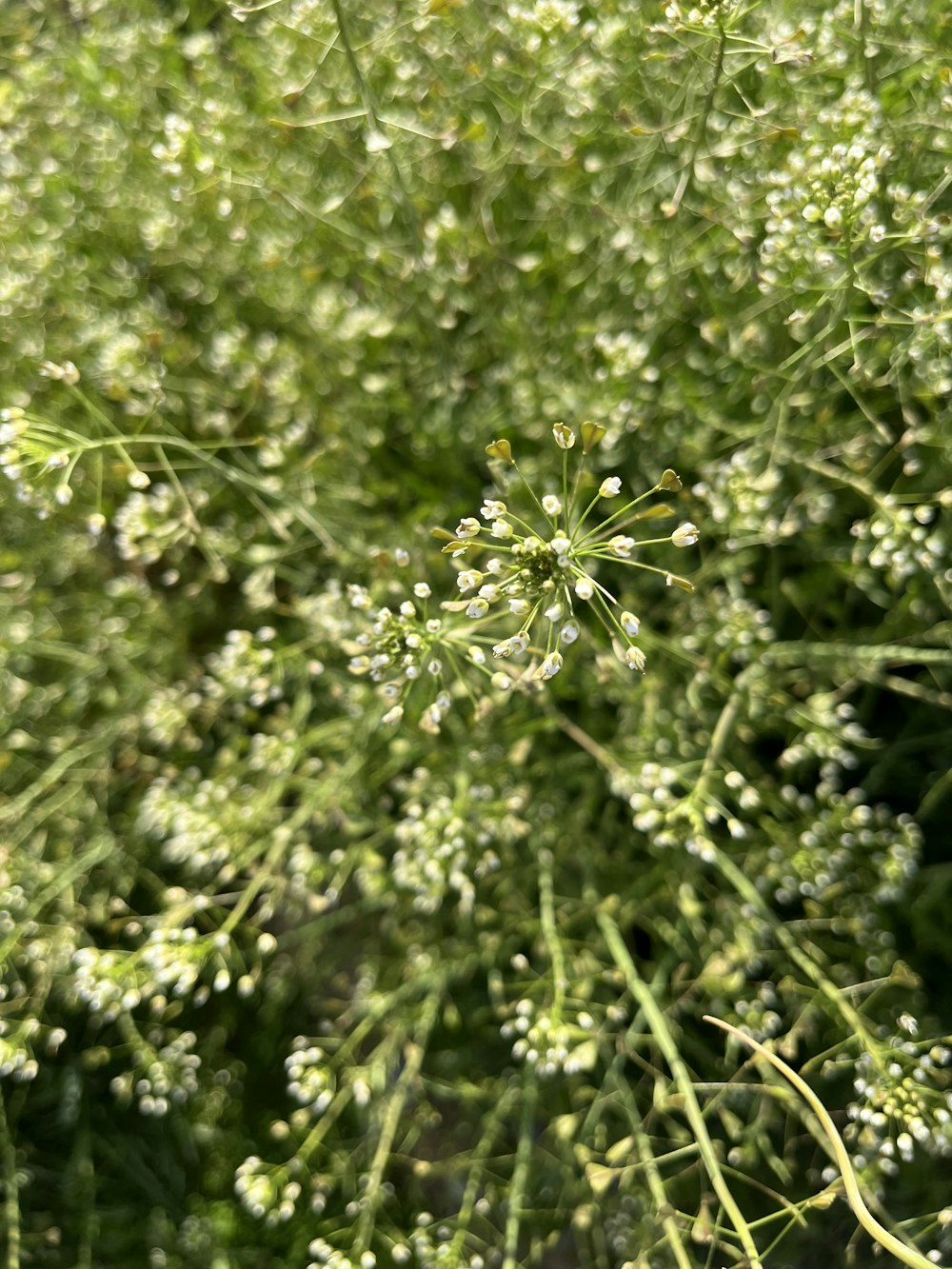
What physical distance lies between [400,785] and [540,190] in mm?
1240

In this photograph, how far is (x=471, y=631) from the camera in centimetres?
121

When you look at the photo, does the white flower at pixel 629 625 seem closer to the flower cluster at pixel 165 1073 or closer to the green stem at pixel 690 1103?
the green stem at pixel 690 1103

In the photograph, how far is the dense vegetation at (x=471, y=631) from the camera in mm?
1334

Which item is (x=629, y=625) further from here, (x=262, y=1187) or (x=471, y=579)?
(x=262, y=1187)

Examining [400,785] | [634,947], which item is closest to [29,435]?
[400,785]

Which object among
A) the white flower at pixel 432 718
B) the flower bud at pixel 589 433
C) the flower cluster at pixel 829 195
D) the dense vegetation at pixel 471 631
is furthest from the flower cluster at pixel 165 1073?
the flower cluster at pixel 829 195

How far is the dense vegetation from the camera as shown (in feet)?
4.38

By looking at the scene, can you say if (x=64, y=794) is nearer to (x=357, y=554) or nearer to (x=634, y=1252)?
(x=357, y=554)

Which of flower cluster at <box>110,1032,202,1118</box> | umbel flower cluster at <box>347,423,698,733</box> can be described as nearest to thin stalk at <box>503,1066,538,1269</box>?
flower cluster at <box>110,1032,202,1118</box>

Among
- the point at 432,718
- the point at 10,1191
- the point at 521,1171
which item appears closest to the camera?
the point at 432,718

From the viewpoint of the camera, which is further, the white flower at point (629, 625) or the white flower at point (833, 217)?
the white flower at point (833, 217)

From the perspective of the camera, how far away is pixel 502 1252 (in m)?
1.72

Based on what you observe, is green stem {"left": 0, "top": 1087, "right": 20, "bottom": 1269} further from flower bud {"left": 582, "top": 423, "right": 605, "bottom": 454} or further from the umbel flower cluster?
flower bud {"left": 582, "top": 423, "right": 605, "bottom": 454}

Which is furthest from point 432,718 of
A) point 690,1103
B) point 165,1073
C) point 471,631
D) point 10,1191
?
point 10,1191
